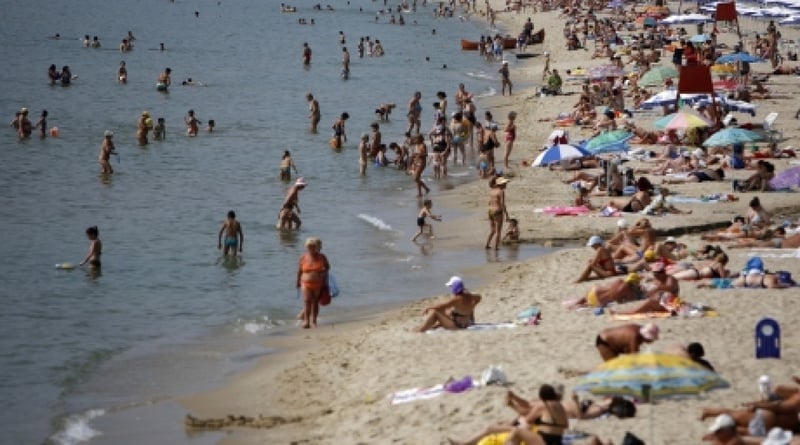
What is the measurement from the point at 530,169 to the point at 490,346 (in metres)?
14.6

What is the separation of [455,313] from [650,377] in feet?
18.4

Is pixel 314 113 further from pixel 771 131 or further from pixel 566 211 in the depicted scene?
pixel 566 211

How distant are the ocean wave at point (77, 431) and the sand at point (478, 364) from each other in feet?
3.25

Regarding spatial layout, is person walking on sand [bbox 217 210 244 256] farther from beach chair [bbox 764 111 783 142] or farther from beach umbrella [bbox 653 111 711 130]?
beach chair [bbox 764 111 783 142]

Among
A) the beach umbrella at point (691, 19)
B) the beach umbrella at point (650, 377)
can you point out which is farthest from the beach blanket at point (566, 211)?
the beach umbrella at point (691, 19)

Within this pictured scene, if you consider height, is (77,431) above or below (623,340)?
below

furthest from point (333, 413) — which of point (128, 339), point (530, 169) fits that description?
point (530, 169)


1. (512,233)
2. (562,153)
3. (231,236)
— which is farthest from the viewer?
(562,153)

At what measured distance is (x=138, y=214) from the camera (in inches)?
1013

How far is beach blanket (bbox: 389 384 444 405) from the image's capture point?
471 inches

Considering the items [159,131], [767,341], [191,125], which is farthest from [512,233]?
[191,125]

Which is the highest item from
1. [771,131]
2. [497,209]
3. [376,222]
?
[497,209]

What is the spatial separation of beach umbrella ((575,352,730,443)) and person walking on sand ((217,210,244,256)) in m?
12.1

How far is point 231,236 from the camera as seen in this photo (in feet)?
69.2
